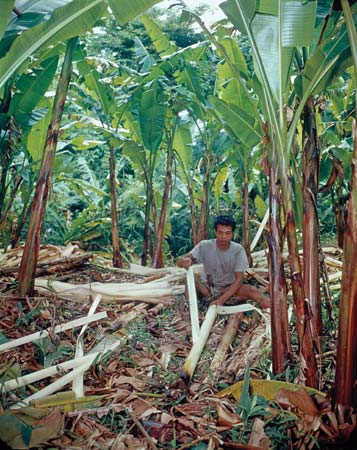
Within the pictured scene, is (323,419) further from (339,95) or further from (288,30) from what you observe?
(339,95)

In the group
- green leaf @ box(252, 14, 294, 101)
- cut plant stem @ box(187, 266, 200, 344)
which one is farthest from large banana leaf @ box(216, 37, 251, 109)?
cut plant stem @ box(187, 266, 200, 344)

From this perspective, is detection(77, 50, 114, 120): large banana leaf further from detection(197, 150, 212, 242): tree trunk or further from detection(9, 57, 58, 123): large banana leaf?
detection(197, 150, 212, 242): tree trunk

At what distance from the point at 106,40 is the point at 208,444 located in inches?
407

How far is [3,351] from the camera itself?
2.67 meters

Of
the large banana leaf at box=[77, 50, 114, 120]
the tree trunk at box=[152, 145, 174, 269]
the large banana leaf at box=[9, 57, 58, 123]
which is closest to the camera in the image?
the large banana leaf at box=[9, 57, 58, 123]

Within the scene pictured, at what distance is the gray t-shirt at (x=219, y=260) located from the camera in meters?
4.04

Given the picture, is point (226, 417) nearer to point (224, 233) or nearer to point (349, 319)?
point (349, 319)

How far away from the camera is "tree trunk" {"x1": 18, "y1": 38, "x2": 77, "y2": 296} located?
3.54 m

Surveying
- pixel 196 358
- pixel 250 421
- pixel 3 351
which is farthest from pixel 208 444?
pixel 3 351

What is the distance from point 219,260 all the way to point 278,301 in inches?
66.6

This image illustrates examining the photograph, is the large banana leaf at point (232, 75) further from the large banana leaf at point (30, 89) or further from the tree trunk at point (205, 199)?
the large banana leaf at point (30, 89)

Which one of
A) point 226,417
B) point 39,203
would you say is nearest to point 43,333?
point 39,203

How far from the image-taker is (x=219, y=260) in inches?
161

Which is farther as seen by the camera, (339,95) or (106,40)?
(106,40)
